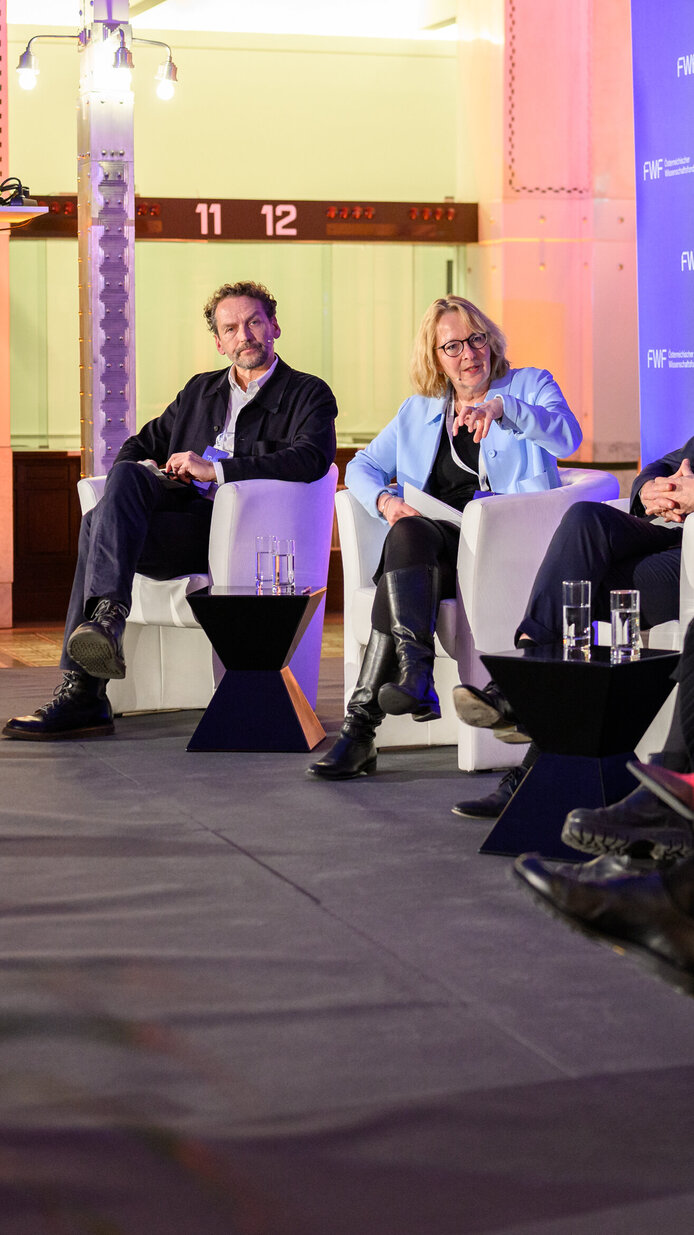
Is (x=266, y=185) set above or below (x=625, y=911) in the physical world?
above

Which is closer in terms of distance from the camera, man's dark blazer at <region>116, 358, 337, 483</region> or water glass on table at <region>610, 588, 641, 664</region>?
water glass on table at <region>610, 588, 641, 664</region>

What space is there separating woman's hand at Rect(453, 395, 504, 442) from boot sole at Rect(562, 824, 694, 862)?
187cm

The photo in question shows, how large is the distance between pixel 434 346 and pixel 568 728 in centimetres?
158

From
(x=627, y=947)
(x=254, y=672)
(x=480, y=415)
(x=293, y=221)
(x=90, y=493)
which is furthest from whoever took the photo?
(x=293, y=221)

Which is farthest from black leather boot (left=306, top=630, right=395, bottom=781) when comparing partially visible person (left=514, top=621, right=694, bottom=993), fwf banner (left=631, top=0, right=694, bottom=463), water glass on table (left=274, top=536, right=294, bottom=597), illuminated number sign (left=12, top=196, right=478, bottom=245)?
illuminated number sign (left=12, top=196, right=478, bottom=245)

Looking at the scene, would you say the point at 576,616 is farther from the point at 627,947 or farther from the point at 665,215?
the point at 665,215

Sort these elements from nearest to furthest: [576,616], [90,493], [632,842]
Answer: [632,842] < [576,616] < [90,493]

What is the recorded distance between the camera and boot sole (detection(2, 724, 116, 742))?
4.54 m

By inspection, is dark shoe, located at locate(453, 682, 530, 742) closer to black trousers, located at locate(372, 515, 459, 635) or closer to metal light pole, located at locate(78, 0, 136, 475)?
black trousers, located at locate(372, 515, 459, 635)

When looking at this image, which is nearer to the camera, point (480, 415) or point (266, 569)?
point (480, 415)

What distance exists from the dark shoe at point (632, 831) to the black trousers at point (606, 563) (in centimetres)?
99

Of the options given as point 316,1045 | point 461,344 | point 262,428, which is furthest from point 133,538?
point 316,1045

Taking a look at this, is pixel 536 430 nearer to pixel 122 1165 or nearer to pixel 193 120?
pixel 122 1165

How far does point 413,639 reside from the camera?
Answer: 3.80 metres
